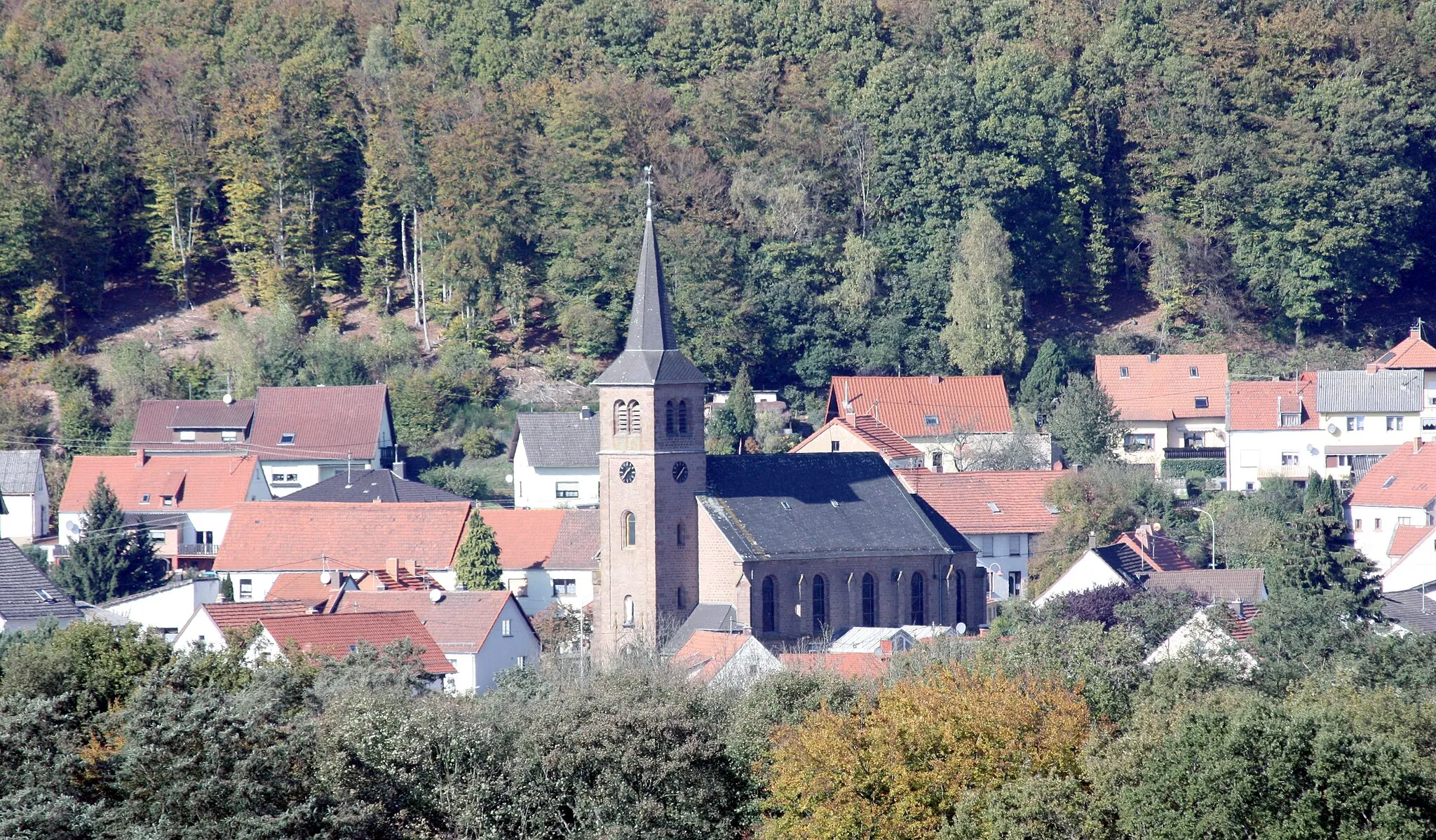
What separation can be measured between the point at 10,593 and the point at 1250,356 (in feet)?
140

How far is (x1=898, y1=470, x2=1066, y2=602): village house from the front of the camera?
61500mm

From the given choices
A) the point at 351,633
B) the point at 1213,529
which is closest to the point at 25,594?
the point at 351,633

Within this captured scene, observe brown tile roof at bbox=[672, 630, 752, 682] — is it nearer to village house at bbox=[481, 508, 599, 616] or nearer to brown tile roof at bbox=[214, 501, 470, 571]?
village house at bbox=[481, 508, 599, 616]

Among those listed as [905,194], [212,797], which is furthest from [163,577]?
[212,797]

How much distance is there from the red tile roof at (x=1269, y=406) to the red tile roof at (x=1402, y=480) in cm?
385

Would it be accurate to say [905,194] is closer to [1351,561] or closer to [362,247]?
[362,247]

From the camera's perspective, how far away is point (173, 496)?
68.4m

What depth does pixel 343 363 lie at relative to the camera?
76.6 meters

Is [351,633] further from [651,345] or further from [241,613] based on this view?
[651,345]

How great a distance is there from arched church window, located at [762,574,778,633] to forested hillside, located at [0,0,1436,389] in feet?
71.6

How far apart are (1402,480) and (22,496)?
38.5 m

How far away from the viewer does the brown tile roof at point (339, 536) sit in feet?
202

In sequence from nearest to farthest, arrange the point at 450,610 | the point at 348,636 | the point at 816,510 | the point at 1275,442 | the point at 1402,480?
the point at 348,636 → the point at 450,610 → the point at 816,510 → the point at 1402,480 → the point at 1275,442

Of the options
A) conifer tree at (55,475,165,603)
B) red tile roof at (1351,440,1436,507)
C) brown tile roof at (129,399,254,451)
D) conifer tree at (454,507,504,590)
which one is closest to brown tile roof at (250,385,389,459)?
brown tile roof at (129,399,254,451)
